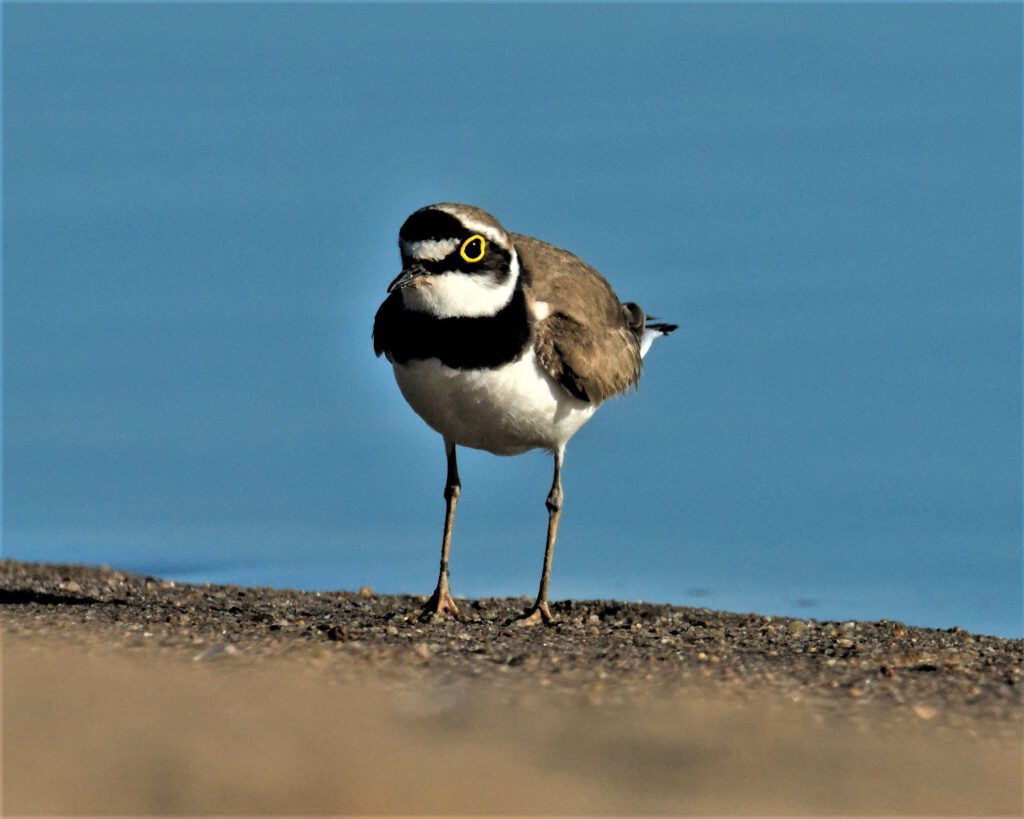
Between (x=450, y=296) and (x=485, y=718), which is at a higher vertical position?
(x=450, y=296)

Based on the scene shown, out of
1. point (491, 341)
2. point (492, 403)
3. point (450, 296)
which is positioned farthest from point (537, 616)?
point (450, 296)

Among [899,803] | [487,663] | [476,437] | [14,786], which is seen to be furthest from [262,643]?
[899,803]

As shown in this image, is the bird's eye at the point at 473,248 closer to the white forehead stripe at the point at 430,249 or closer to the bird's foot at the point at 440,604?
the white forehead stripe at the point at 430,249

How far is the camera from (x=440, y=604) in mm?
10016

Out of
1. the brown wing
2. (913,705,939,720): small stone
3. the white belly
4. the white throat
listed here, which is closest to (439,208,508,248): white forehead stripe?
the white throat

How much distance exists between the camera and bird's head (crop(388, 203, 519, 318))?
29.7 feet

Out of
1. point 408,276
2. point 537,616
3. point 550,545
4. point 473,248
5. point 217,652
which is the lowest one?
point 217,652

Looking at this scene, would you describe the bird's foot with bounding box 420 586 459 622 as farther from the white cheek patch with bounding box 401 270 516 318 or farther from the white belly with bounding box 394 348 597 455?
the white cheek patch with bounding box 401 270 516 318

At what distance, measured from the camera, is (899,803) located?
5336 mm

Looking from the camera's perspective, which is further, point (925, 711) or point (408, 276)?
point (408, 276)

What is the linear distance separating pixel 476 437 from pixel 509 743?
4.11m

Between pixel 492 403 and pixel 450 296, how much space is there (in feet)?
2.30

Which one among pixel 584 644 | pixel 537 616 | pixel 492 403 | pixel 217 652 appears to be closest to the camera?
pixel 217 652

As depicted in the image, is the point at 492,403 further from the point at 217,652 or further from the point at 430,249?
the point at 217,652
